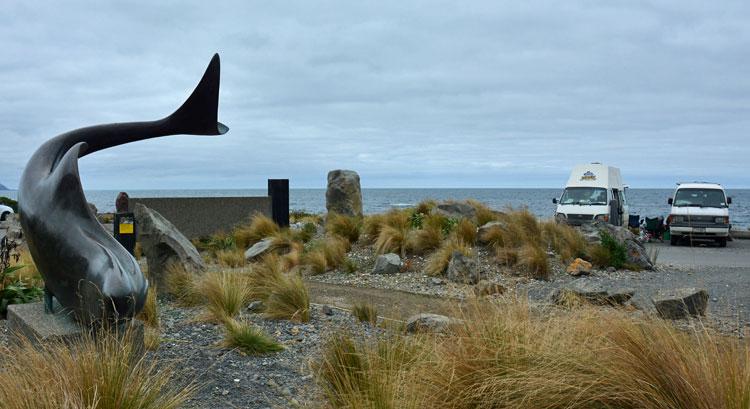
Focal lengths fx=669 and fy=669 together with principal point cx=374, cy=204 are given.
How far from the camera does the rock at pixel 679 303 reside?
7465mm

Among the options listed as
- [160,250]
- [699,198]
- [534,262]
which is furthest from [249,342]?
[699,198]

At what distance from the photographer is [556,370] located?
3576mm

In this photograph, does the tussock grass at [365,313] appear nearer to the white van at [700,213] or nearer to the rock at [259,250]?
the rock at [259,250]

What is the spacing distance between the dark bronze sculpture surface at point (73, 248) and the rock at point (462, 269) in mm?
6249

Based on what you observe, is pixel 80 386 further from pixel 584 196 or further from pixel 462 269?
pixel 584 196

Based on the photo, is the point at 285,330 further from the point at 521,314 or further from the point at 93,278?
the point at 521,314

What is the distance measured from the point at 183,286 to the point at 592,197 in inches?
558

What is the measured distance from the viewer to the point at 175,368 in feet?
17.3

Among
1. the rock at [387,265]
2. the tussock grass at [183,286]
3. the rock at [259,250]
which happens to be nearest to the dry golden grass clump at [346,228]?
the rock at [259,250]

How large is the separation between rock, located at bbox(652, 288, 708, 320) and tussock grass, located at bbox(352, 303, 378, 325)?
3149 millimetres

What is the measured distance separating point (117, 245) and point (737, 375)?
15.1 feet

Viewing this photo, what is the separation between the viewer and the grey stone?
16.2ft

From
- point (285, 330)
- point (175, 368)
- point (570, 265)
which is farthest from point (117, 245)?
point (570, 265)

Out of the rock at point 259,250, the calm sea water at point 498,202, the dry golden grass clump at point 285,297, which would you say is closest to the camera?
the dry golden grass clump at point 285,297
